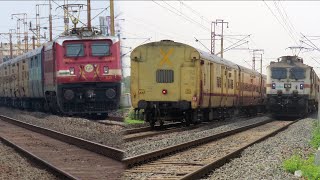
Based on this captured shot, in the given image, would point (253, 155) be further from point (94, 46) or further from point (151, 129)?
point (94, 46)

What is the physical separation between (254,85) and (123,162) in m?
23.6

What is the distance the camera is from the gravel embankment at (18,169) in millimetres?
8734

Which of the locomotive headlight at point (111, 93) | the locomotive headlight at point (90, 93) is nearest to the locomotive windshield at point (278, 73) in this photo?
the locomotive headlight at point (111, 93)

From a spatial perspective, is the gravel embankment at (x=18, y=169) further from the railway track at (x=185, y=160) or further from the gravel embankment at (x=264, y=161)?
the gravel embankment at (x=264, y=161)

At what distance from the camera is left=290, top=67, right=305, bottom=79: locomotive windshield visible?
2647 centimetres

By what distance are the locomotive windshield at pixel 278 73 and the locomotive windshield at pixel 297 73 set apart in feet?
1.16

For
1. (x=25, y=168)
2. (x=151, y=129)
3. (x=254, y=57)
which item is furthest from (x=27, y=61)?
(x=254, y=57)

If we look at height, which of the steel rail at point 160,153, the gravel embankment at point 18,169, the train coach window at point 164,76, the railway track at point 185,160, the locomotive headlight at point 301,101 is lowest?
the gravel embankment at point 18,169

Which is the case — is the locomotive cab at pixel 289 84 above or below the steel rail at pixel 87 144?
above

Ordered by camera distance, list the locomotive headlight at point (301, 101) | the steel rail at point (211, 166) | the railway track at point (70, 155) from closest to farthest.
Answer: the steel rail at point (211, 166) → the railway track at point (70, 155) → the locomotive headlight at point (301, 101)

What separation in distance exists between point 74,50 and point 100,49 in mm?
998

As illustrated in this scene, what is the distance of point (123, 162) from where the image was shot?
9102 millimetres

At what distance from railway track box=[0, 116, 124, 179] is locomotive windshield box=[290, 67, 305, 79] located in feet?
48.6

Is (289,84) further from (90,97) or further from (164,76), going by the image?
(90,97)
